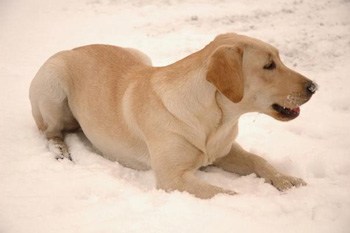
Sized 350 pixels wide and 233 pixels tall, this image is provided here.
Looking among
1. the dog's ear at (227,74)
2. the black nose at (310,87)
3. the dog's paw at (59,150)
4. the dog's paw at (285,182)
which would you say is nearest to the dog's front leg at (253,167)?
the dog's paw at (285,182)

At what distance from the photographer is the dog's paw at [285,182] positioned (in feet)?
10.0

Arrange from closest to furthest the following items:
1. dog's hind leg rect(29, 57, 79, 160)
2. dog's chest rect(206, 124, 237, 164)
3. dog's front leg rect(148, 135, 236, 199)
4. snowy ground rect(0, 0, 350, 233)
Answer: snowy ground rect(0, 0, 350, 233) < dog's front leg rect(148, 135, 236, 199) < dog's chest rect(206, 124, 237, 164) < dog's hind leg rect(29, 57, 79, 160)

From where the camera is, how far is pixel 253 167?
334cm

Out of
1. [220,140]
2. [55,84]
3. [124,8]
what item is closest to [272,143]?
[220,140]

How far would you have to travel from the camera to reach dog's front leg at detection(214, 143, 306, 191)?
10.2 ft

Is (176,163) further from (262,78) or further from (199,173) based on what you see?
(262,78)

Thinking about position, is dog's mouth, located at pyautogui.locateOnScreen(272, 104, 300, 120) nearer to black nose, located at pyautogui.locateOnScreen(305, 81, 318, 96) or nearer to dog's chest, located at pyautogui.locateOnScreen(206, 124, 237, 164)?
black nose, located at pyautogui.locateOnScreen(305, 81, 318, 96)

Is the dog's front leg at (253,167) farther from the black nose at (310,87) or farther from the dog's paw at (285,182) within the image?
the black nose at (310,87)

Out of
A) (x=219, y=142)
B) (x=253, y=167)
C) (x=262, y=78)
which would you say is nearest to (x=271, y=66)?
(x=262, y=78)

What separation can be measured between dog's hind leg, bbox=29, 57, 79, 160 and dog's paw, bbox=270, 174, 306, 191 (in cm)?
193

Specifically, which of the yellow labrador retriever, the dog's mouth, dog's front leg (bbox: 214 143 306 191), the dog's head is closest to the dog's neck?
the yellow labrador retriever

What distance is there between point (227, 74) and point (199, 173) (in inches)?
41.0

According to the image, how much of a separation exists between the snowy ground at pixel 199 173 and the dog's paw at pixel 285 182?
0.08m

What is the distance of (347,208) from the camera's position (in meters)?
2.61
